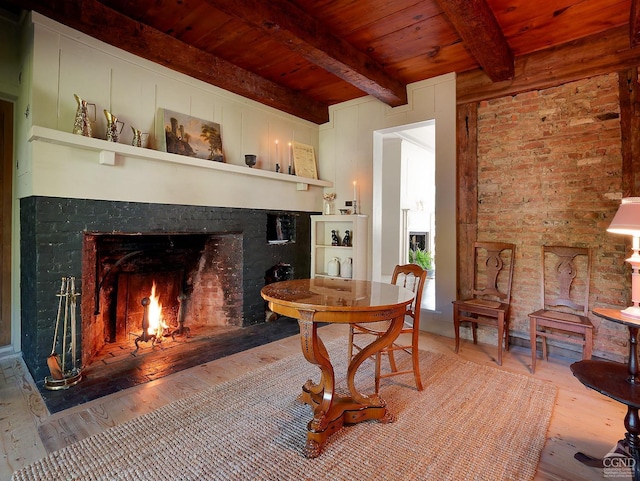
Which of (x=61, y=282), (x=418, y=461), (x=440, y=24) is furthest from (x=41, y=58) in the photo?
(x=418, y=461)

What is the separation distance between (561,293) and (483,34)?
7.77ft

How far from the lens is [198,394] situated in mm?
2326

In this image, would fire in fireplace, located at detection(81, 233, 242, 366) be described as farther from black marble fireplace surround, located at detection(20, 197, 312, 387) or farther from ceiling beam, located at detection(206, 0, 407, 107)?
ceiling beam, located at detection(206, 0, 407, 107)

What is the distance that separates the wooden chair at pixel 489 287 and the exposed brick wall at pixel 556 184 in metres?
0.12

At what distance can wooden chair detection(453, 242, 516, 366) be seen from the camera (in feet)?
10.4

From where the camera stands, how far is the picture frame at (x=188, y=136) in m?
3.09

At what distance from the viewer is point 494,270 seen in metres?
3.38

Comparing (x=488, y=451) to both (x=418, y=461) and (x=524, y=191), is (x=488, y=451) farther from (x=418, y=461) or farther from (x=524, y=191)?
(x=524, y=191)

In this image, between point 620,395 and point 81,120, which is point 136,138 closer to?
point 81,120

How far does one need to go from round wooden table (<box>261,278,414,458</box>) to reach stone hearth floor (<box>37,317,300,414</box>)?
1329mm

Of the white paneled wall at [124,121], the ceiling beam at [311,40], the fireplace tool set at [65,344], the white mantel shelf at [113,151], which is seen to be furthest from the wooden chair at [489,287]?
the fireplace tool set at [65,344]

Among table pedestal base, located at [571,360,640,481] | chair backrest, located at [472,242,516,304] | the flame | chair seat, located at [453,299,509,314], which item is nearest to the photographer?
table pedestal base, located at [571,360,640,481]

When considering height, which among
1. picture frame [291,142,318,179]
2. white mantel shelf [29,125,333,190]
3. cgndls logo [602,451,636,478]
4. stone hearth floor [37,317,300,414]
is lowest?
cgndls logo [602,451,636,478]

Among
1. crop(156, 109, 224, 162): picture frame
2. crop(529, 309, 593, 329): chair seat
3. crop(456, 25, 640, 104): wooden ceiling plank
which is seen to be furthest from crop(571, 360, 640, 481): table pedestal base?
crop(156, 109, 224, 162): picture frame
